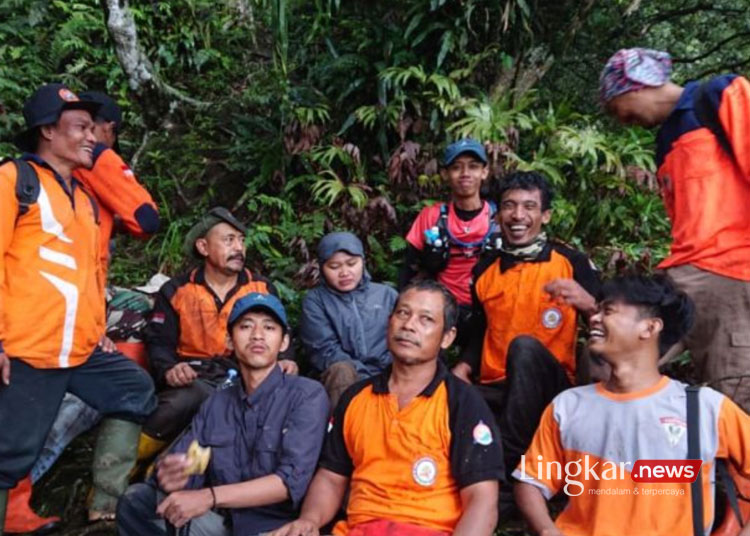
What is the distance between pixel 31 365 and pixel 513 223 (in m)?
2.79

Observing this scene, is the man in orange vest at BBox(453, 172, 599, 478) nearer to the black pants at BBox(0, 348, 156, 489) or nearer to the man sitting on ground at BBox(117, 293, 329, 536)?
the man sitting on ground at BBox(117, 293, 329, 536)

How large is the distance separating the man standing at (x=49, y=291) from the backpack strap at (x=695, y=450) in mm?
2897

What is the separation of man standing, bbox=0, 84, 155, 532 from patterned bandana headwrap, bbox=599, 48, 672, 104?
281cm

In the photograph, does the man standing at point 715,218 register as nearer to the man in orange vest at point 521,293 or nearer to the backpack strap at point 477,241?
the man in orange vest at point 521,293

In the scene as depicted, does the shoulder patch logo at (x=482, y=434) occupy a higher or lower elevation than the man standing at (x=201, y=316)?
lower

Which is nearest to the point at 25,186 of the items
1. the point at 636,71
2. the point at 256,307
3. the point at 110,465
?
the point at 256,307

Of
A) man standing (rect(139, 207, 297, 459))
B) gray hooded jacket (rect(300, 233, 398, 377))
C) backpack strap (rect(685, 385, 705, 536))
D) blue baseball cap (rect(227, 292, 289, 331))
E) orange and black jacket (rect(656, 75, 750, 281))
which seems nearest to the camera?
backpack strap (rect(685, 385, 705, 536))

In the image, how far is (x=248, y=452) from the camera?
3570 mm

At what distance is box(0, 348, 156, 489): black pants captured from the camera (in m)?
3.57

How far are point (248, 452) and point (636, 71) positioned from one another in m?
2.65

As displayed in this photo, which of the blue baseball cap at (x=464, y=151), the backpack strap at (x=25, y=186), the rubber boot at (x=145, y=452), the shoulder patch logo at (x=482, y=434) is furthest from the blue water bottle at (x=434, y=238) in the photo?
the backpack strap at (x=25, y=186)

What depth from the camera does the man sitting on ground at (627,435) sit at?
2.84 metres

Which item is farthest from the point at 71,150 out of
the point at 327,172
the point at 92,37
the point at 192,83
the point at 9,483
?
the point at 92,37

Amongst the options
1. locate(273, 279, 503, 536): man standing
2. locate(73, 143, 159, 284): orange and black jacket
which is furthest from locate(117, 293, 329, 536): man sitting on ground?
locate(73, 143, 159, 284): orange and black jacket
